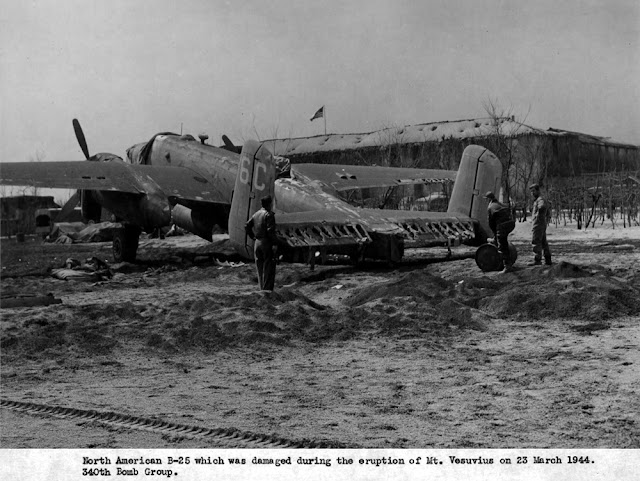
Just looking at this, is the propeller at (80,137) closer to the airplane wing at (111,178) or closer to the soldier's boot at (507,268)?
the airplane wing at (111,178)

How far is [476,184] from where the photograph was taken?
18.8m

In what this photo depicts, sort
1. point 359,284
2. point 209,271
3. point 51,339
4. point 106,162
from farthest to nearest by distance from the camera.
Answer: point 106,162 → point 209,271 → point 359,284 → point 51,339

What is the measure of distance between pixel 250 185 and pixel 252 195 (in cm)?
19

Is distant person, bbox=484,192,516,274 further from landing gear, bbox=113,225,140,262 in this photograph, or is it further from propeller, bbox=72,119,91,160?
propeller, bbox=72,119,91,160

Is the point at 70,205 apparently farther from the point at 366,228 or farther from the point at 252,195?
the point at 366,228

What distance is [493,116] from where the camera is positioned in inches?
1588

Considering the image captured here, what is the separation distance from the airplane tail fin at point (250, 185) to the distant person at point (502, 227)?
414 cm

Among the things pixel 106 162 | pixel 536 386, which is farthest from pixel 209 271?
pixel 536 386

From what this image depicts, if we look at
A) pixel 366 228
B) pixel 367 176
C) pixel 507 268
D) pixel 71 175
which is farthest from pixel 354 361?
pixel 367 176

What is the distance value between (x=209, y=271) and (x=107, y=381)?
1101cm

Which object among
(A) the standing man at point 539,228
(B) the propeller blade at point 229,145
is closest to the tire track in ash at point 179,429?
(A) the standing man at point 539,228

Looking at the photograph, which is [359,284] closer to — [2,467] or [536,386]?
[536,386]

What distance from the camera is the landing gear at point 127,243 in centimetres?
2300

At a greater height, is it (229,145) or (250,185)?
(229,145)
